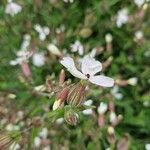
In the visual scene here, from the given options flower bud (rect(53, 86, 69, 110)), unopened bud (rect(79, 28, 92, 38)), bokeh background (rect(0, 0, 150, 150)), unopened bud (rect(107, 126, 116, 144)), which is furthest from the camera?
unopened bud (rect(79, 28, 92, 38))

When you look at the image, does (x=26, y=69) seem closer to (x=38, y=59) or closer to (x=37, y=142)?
(x=38, y=59)

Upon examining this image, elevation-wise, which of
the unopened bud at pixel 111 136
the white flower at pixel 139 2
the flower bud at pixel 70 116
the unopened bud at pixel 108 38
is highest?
the white flower at pixel 139 2

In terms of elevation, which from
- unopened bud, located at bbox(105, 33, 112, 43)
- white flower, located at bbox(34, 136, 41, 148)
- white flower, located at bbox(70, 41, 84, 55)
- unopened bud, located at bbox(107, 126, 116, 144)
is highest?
unopened bud, located at bbox(105, 33, 112, 43)

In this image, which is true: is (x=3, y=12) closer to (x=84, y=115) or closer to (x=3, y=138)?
(x=84, y=115)

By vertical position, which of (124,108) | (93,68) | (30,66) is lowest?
(93,68)

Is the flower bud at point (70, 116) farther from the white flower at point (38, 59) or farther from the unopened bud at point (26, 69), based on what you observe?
the white flower at point (38, 59)

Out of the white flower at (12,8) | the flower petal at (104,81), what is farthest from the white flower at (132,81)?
the flower petal at (104,81)

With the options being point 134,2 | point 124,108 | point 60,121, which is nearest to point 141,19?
point 134,2

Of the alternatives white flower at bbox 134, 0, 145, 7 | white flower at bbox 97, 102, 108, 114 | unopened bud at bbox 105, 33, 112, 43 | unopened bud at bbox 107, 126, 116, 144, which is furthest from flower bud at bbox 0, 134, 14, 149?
white flower at bbox 134, 0, 145, 7

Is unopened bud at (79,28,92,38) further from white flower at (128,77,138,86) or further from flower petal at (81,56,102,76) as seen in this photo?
flower petal at (81,56,102,76)
